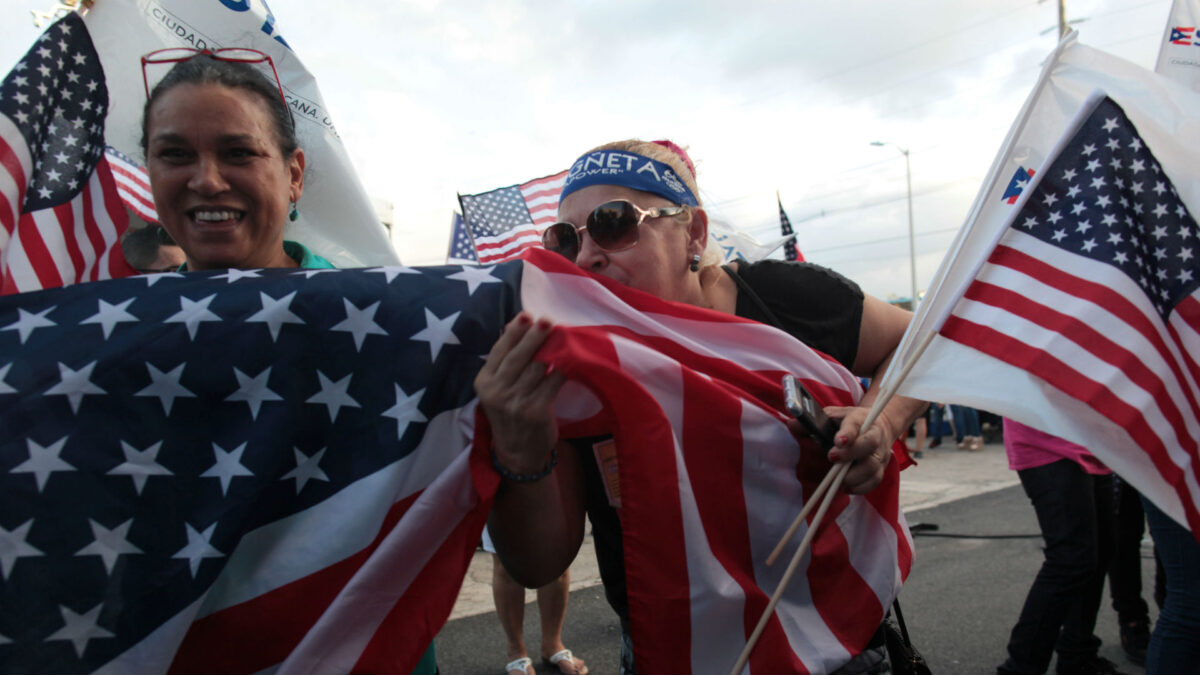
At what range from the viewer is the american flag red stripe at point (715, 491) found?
1.55 metres

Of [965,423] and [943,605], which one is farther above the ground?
[943,605]

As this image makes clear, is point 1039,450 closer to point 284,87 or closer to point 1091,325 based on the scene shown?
point 1091,325

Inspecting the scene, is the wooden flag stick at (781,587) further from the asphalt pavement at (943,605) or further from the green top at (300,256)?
the asphalt pavement at (943,605)

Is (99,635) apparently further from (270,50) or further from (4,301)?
(270,50)

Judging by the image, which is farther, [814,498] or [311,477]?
[814,498]

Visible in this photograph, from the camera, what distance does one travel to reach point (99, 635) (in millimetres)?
1259

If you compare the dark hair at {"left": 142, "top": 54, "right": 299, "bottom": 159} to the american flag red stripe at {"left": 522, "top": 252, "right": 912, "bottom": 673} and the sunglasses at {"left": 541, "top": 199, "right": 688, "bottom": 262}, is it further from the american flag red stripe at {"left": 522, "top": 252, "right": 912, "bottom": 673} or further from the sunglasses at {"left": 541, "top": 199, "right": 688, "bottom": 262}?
the sunglasses at {"left": 541, "top": 199, "right": 688, "bottom": 262}

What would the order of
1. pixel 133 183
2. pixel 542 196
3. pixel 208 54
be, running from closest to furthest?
1. pixel 208 54
2. pixel 133 183
3. pixel 542 196

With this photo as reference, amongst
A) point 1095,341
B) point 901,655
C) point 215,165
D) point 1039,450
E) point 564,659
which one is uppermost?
point 215,165

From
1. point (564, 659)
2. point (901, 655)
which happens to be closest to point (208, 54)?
point (901, 655)

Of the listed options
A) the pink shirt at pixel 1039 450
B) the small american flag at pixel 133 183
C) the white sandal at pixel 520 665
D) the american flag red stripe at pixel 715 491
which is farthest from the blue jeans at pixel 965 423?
the small american flag at pixel 133 183

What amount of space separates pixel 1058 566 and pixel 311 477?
3.50 meters

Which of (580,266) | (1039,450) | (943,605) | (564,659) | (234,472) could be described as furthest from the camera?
(943,605)

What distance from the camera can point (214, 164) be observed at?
1.61 metres
